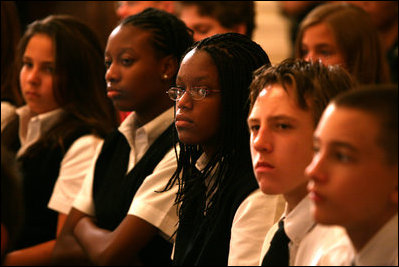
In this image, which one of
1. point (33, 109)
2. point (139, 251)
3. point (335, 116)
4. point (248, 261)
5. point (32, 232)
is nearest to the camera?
point (335, 116)

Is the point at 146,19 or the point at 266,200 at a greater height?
the point at 146,19

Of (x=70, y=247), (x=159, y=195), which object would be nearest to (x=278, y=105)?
(x=159, y=195)

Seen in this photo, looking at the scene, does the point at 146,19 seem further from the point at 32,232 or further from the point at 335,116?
the point at 335,116

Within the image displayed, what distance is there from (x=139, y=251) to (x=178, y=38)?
75 cm

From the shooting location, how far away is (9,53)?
406 centimetres

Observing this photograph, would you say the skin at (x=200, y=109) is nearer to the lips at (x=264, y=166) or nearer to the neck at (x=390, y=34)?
the lips at (x=264, y=166)

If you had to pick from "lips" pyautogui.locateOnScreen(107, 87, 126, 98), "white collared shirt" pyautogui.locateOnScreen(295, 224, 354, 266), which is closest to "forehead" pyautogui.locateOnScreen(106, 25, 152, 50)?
"lips" pyautogui.locateOnScreen(107, 87, 126, 98)

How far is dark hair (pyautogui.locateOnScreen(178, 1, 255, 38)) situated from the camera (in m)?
3.82

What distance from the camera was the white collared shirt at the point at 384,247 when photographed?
55.7 inches

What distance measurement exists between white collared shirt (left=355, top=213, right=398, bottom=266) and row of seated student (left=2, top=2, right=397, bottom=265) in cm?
4

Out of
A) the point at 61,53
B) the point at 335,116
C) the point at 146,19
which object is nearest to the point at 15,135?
the point at 61,53

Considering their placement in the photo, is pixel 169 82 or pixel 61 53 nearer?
pixel 169 82

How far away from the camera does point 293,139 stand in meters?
1.73

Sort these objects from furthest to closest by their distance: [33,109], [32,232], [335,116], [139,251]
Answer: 1. [33,109]
2. [32,232]
3. [139,251]
4. [335,116]
